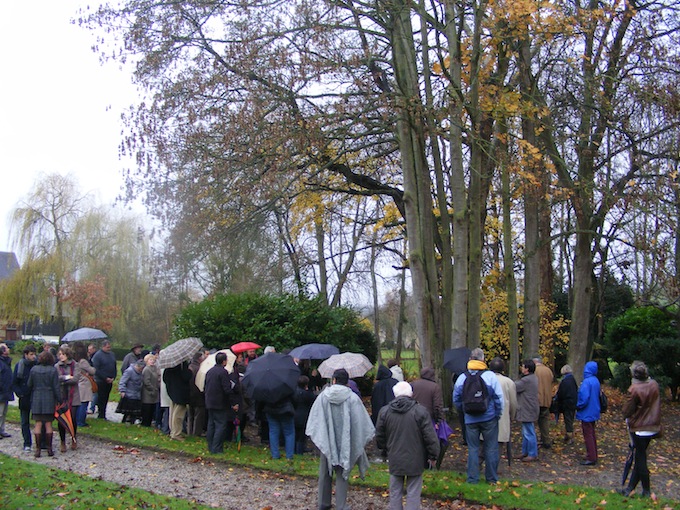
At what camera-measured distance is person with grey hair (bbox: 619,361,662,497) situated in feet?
27.0

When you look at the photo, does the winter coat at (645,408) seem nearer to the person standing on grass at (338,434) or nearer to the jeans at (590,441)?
the jeans at (590,441)

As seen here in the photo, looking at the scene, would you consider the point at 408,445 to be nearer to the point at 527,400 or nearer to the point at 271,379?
the point at 271,379

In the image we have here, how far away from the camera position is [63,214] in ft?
140

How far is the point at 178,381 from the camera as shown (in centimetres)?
1238

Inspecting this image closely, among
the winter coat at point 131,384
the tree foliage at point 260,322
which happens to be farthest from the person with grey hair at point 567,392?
the winter coat at point 131,384

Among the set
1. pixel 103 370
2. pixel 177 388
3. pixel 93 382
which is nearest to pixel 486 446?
pixel 177 388

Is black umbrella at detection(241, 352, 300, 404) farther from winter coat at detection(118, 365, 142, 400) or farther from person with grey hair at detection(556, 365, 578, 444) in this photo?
person with grey hair at detection(556, 365, 578, 444)

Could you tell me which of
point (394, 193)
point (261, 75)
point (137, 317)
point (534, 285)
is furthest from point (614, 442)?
point (137, 317)

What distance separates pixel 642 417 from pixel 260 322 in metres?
9.80

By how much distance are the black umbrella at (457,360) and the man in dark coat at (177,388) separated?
184 inches

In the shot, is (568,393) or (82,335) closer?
(568,393)

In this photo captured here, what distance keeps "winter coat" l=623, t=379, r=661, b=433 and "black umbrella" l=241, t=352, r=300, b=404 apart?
16.0 feet

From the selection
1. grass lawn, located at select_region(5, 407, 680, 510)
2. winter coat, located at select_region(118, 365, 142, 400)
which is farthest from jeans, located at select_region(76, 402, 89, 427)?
grass lawn, located at select_region(5, 407, 680, 510)

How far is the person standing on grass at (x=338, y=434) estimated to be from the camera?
303 inches
